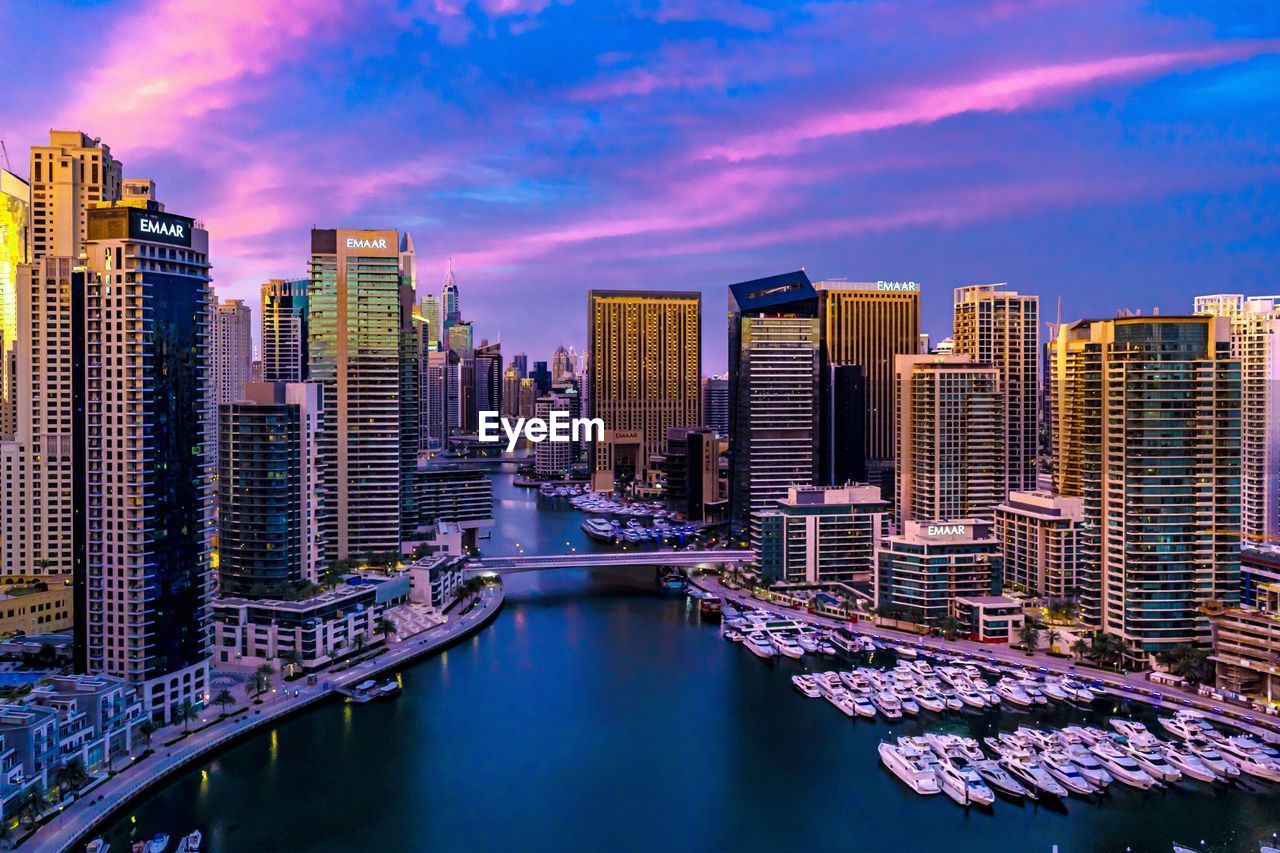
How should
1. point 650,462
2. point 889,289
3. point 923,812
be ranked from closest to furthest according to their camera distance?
point 923,812
point 889,289
point 650,462

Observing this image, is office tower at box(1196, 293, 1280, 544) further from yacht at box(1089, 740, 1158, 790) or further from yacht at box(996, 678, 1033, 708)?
yacht at box(1089, 740, 1158, 790)

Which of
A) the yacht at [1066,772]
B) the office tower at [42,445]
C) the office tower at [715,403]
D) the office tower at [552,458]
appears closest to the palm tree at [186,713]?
the office tower at [42,445]

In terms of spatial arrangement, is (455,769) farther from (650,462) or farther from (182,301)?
(650,462)

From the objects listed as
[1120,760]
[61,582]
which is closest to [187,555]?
[61,582]

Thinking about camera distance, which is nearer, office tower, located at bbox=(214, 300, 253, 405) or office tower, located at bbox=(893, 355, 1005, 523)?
office tower, located at bbox=(893, 355, 1005, 523)

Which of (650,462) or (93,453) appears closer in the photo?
(93,453)

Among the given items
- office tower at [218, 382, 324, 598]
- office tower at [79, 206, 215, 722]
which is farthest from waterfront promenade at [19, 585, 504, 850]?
office tower at [218, 382, 324, 598]

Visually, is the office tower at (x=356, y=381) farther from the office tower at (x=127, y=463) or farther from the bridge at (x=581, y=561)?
the office tower at (x=127, y=463)
